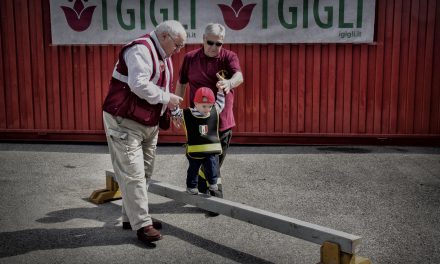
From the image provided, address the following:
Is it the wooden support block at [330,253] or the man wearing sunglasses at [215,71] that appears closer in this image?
the wooden support block at [330,253]

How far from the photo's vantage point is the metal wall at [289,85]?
8.68 meters

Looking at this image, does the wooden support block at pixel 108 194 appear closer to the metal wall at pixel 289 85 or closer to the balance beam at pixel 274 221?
the balance beam at pixel 274 221

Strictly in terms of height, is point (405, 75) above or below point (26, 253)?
above

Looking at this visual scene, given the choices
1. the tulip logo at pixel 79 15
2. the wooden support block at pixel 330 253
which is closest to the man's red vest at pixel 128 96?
the wooden support block at pixel 330 253

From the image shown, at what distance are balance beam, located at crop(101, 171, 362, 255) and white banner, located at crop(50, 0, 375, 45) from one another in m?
4.33

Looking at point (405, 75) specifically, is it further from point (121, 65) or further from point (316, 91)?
point (121, 65)

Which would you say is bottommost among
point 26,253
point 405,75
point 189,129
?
point 26,253

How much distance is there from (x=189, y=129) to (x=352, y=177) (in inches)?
115

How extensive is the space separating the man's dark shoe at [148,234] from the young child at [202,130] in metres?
0.67

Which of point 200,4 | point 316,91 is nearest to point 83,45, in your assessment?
point 200,4

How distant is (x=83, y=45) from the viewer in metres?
9.12

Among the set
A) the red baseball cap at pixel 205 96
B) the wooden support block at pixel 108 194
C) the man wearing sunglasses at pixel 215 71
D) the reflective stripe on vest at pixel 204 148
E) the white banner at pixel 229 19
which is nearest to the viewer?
the red baseball cap at pixel 205 96

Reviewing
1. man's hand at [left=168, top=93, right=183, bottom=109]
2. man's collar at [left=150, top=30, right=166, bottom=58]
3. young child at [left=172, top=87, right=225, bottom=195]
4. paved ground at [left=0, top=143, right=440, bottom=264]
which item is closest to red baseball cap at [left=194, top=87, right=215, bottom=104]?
young child at [left=172, top=87, right=225, bottom=195]

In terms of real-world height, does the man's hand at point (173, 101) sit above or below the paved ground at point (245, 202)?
above
